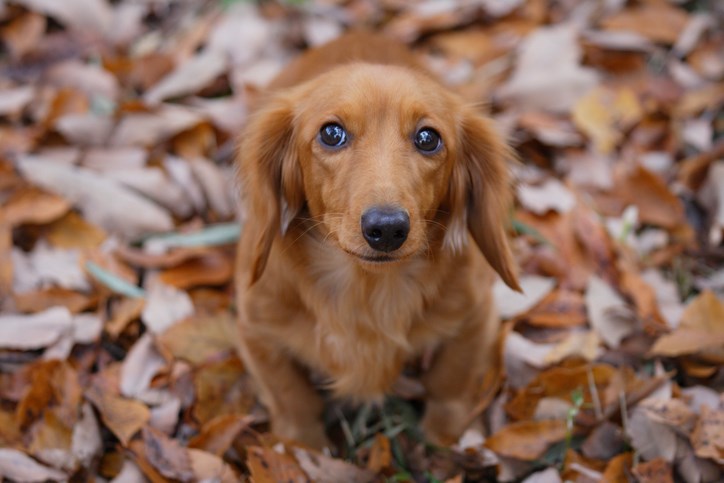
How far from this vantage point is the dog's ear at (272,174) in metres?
2.56

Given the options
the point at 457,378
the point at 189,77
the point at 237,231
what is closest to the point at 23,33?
the point at 189,77

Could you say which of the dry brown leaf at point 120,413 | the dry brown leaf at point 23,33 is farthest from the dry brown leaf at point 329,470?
the dry brown leaf at point 23,33

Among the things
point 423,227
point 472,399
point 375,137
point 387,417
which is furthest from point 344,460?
point 375,137

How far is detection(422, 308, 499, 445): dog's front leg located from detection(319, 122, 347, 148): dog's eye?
2.70ft

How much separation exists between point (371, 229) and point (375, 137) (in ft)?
1.16

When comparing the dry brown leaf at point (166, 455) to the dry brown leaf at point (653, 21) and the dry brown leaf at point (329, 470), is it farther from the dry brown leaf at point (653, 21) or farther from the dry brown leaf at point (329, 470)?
the dry brown leaf at point (653, 21)

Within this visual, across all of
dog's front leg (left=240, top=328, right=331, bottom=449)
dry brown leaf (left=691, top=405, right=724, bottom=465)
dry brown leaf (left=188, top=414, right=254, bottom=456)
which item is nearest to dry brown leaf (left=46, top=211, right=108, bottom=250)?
dog's front leg (left=240, top=328, right=331, bottom=449)

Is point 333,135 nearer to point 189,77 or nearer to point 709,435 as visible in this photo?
point 709,435

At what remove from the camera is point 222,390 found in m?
2.99

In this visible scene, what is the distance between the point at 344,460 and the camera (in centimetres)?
288

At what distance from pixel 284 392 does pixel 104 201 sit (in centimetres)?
130

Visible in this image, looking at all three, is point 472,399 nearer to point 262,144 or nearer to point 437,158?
point 437,158

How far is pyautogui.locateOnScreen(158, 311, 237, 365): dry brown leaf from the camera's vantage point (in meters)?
A: 3.06

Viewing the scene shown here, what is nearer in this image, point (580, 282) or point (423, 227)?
point (423, 227)
